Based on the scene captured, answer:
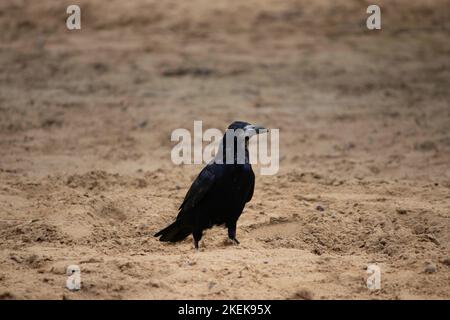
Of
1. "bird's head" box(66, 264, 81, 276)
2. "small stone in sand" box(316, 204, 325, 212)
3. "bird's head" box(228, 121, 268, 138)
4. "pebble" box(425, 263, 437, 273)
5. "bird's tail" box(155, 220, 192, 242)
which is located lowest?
"pebble" box(425, 263, 437, 273)

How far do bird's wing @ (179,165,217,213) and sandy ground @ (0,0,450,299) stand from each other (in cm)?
44

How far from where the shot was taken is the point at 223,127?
32.4ft

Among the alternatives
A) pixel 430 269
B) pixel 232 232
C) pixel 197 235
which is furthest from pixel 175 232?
pixel 430 269

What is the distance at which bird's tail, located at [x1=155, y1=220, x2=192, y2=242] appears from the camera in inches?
243

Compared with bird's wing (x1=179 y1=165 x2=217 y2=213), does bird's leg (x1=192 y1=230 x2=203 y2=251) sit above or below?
below

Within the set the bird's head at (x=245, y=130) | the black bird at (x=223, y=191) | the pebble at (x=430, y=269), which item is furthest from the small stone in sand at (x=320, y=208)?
the pebble at (x=430, y=269)

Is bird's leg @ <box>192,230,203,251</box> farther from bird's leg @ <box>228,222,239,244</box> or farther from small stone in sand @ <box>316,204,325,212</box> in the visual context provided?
small stone in sand @ <box>316,204,325,212</box>

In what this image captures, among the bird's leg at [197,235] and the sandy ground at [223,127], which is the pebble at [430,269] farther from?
the bird's leg at [197,235]

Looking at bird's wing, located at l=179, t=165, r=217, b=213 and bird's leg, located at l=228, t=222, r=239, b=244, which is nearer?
bird's wing, located at l=179, t=165, r=217, b=213

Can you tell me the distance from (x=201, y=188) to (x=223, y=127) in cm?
395

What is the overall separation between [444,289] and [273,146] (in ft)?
14.6

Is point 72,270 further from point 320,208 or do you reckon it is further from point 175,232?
point 320,208

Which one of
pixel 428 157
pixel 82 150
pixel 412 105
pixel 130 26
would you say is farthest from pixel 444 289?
Result: pixel 130 26

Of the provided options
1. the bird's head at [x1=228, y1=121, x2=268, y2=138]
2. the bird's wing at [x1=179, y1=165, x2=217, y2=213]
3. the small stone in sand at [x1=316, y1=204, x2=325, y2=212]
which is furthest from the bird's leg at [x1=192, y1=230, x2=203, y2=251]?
the small stone in sand at [x1=316, y1=204, x2=325, y2=212]
